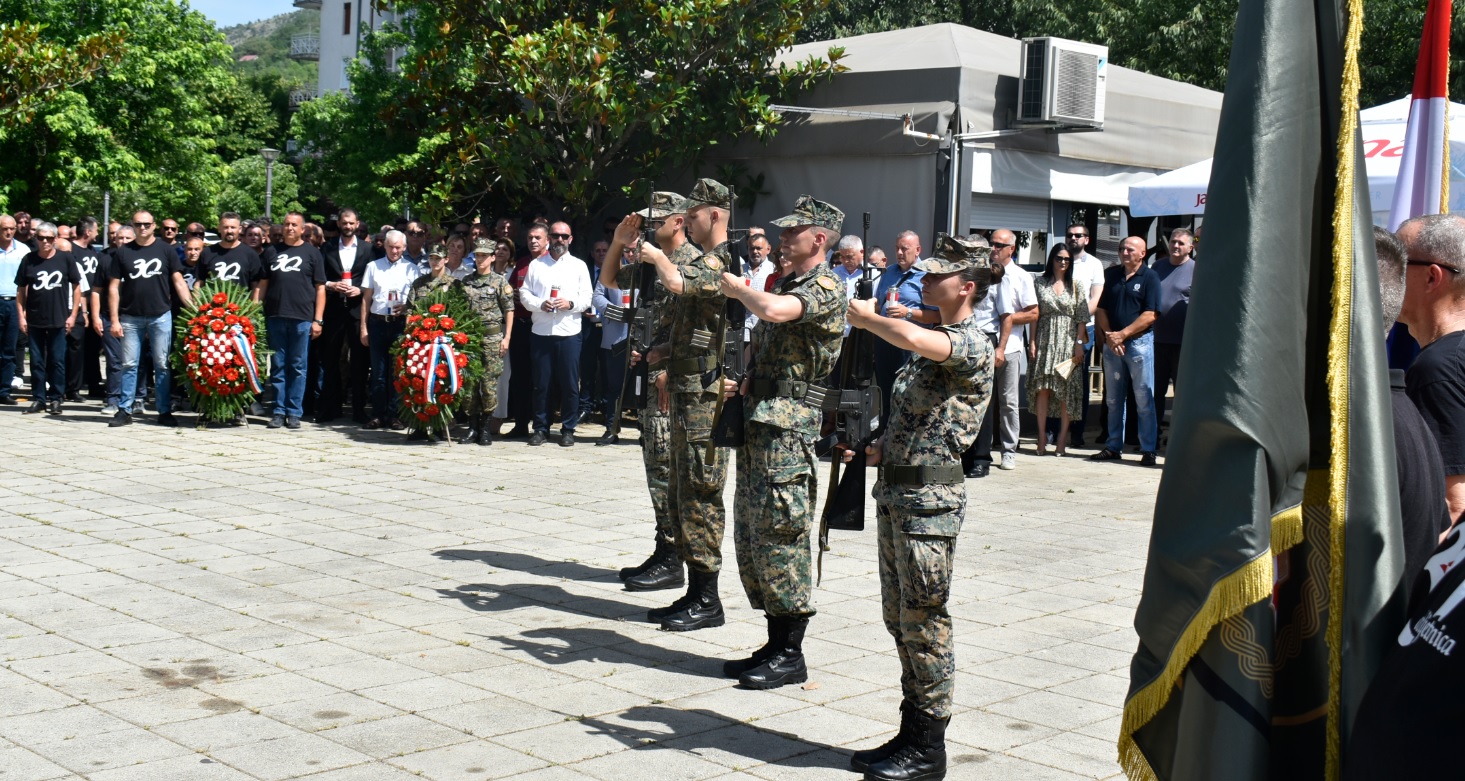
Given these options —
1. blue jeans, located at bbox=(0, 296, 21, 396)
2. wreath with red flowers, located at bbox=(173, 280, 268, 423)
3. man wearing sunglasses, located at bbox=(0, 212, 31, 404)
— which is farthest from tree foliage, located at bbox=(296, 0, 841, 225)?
blue jeans, located at bbox=(0, 296, 21, 396)

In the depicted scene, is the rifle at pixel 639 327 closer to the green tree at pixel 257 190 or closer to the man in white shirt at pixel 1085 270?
the man in white shirt at pixel 1085 270

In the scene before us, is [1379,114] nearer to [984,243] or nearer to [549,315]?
[549,315]

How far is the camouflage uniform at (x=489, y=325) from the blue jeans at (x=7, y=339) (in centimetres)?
566

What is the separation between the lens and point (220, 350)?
13.5m

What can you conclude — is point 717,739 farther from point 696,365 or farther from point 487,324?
point 487,324

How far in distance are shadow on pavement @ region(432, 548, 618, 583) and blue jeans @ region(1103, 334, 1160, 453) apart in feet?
21.9

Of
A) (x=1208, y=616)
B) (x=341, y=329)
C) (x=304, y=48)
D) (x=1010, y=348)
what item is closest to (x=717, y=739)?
(x=1208, y=616)

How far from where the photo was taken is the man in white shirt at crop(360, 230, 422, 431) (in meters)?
14.0

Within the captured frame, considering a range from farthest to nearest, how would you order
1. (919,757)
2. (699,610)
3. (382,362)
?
(382,362)
(699,610)
(919,757)

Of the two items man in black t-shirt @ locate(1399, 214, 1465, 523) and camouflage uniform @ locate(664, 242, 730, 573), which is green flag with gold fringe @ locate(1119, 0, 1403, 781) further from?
camouflage uniform @ locate(664, 242, 730, 573)

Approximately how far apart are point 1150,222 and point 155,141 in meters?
27.0

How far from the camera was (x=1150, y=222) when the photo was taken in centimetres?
1833

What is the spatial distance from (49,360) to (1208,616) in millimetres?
14874

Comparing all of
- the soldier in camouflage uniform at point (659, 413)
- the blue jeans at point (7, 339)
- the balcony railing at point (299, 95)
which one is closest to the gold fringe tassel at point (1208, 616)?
the soldier in camouflage uniform at point (659, 413)
